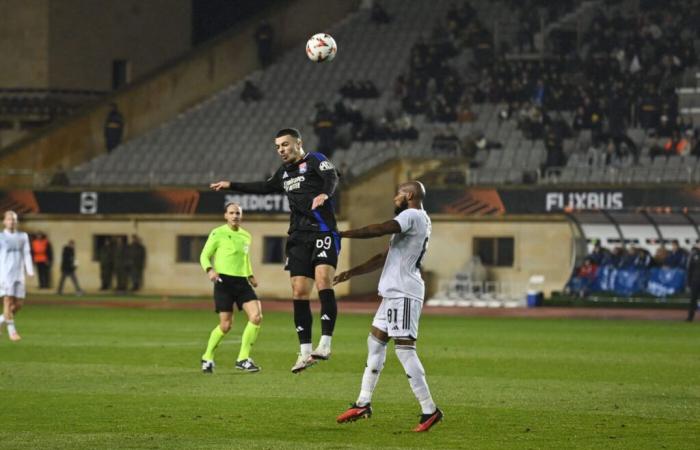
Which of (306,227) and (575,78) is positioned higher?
(575,78)

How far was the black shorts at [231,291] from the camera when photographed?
2122 cm

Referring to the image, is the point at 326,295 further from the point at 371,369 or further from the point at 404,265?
Answer: the point at 404,265

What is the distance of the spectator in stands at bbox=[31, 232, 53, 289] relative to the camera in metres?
50.9

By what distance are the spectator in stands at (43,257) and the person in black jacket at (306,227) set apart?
119 feet

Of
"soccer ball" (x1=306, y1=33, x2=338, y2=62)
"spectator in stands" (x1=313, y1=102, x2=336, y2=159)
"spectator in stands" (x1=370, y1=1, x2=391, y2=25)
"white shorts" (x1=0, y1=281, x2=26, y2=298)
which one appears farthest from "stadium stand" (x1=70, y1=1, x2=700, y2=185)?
"soccer ball" (x1=306, y1=33, x2=338, y2=62)

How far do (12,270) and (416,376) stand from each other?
1462 cm

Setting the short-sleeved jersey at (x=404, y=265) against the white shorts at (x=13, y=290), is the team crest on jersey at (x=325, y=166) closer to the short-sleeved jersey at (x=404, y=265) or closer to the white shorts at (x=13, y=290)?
the short-sleeved jersey at (x=404, y=265)

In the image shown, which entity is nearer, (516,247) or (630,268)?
(630,268)

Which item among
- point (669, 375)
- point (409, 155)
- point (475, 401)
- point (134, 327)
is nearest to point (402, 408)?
point (475, 401)

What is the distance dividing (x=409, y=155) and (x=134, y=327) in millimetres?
19235

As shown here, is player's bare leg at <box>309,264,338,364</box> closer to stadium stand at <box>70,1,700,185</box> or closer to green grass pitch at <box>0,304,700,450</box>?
green grass pitch at <box>0,304,700,450</box>

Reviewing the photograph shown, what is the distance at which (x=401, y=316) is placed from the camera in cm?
1379

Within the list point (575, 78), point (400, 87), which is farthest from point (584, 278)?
point (400, 87)

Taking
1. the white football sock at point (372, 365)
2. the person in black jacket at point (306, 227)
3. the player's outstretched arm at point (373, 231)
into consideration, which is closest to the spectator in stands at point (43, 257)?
the person in black jacket at point (306, 227)
